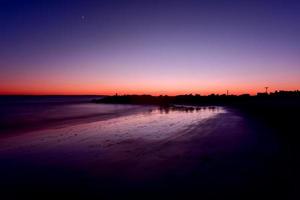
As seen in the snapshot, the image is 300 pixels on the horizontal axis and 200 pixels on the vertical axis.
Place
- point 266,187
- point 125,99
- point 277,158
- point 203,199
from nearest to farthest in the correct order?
point 203,199, point 266,187, point 277,158, point 125,99

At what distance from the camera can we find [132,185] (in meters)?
8.11

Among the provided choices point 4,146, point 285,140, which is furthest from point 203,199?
point 4,146

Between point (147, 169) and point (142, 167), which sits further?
point (142, 167)

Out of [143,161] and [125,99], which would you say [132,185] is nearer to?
[143,161]

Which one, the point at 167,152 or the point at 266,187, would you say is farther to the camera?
the point at 167,152

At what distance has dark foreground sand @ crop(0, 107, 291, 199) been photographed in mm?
7604

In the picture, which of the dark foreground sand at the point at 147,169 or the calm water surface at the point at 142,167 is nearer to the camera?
the dark foreground sand at the point at 147,169

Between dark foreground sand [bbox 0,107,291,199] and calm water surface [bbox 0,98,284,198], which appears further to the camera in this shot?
calm water surface [bbox 0,98,284,198]

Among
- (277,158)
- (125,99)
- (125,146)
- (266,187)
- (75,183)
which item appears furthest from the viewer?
(125,99)

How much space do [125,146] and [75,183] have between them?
5967 mm

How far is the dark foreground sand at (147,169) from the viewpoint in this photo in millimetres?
7604

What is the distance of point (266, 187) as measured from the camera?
765cm

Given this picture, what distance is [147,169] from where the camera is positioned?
9.74 metres

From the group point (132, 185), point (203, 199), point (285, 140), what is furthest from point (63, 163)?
point (285, 140)
